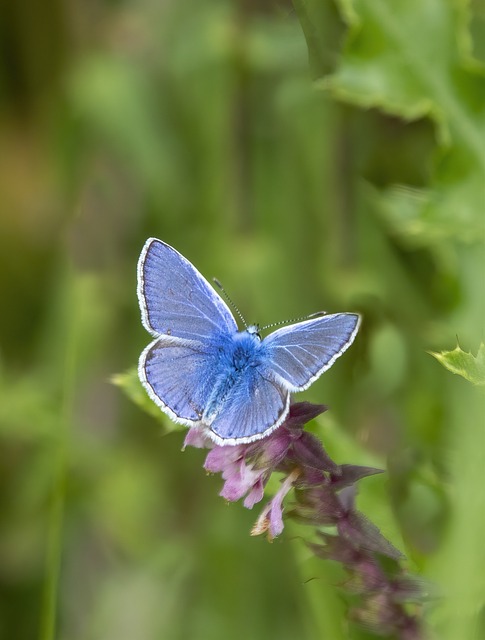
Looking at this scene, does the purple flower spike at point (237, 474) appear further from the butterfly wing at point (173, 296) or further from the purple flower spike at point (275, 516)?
the butterfly wing at point (173, 296)

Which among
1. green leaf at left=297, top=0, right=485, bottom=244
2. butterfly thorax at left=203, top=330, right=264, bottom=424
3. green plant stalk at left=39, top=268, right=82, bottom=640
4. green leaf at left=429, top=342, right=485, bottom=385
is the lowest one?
green plant stalk at left=39, top=268, right=82, bottom=640

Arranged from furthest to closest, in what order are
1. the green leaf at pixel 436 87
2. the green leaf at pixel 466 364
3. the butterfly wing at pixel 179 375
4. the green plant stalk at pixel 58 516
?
1. the green leaf at pixel 436 87
2. the green plant stalk at pixel 58 516
3. the butterfly wing at pixel 179 375
4. the green leaf at pixel 466 364

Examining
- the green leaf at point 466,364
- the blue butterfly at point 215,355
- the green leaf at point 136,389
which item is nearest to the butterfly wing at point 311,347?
the blue butterfly at point 215,355

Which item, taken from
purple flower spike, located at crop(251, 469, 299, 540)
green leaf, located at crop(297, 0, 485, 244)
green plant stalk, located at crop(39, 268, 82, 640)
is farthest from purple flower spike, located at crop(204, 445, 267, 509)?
green leaf, located at crop(297, 0, 485, 244)

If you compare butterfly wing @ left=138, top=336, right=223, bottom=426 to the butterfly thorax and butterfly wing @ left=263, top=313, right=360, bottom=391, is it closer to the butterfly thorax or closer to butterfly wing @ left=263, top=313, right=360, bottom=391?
the butterfly thorax

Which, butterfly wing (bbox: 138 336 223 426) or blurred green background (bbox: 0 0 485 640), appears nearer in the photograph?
butterfly wing (bbox: 138 336 223 426)

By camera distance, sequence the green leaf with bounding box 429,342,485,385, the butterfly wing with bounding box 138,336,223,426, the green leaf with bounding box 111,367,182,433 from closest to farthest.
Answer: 1. the green leaf with bounding box 429,342,485,385
2. the butterfly wing with bounding box 138,336,223,426
3. the green leaf with bounding box 111,367,182,433

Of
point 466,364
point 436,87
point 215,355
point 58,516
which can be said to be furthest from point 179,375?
point 436,87
